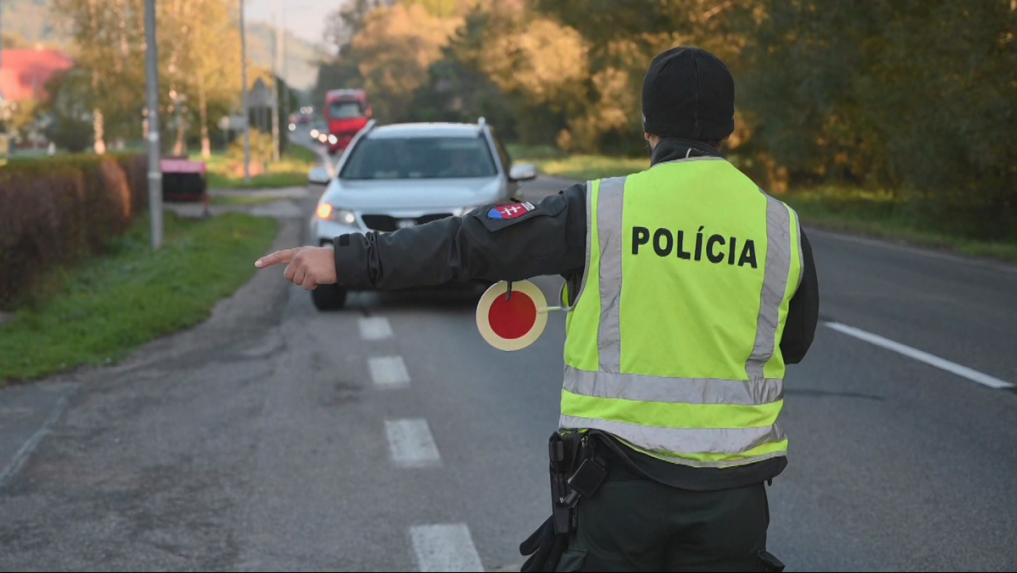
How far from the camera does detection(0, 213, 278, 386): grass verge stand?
9906mm

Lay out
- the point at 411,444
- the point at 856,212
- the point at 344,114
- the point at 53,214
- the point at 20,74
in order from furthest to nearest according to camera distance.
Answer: the point at 344,114 < the point at 856,212 < the point at 53,214 < the point at 411,444 < the point at 20,74

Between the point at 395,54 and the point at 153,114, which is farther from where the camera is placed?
the point at 395,54

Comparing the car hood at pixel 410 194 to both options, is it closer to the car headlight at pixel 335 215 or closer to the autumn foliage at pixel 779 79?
the car headlight at pixel 335 215

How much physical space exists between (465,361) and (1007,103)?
775 cm

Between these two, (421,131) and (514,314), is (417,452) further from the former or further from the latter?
(421,131)

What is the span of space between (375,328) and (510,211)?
1010cm

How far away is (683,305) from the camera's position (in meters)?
2.69

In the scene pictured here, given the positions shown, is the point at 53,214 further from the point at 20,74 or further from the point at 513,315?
the point at 513,315

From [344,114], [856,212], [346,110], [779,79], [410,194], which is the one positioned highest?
[779,79]

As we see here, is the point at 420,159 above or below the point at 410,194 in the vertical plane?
→ above

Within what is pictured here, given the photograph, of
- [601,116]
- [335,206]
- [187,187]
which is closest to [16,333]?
[335,206]

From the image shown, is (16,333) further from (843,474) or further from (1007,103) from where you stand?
(1007,103)

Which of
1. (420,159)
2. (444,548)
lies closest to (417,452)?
(444,548)

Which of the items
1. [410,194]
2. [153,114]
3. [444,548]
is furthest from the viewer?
[153,114]
